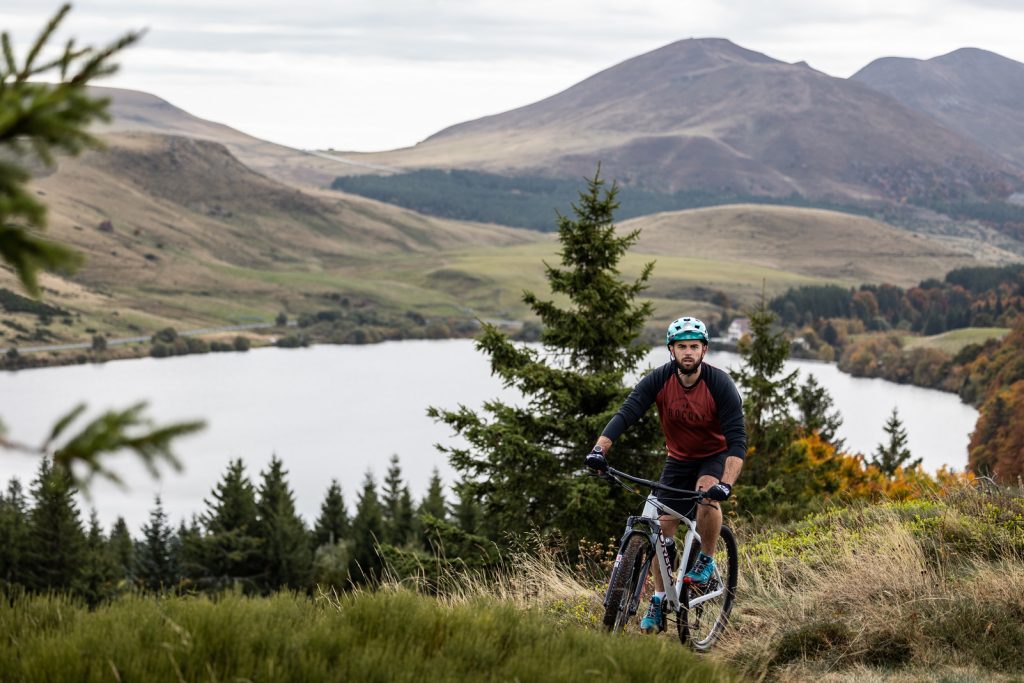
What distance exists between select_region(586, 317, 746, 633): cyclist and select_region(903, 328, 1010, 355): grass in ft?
603

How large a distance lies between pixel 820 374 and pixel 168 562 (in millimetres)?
137981

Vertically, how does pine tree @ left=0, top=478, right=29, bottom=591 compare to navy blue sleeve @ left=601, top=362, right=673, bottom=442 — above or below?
below

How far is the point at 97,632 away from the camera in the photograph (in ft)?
14.8

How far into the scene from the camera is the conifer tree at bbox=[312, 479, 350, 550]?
78875mm

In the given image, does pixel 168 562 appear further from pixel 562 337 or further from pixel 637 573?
pixel 637 573

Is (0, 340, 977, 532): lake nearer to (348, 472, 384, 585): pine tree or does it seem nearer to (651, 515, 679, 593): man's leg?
(348, 472, 384, 585): pine tree

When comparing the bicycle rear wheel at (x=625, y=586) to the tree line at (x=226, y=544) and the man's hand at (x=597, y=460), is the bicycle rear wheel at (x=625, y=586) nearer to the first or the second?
the man's hand at (x=597, y=460)

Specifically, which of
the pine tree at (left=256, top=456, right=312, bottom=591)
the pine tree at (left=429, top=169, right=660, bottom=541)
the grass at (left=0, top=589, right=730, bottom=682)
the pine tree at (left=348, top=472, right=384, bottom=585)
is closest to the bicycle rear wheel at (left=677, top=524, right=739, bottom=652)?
the grass at (left=0, top=589, right=730, bottom=682)

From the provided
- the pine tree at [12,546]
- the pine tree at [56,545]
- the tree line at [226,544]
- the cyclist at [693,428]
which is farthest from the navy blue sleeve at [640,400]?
the pine tree at [12,546]

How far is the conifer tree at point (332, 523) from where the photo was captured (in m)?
78.9

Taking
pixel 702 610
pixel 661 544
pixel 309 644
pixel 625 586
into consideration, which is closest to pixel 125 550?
pixel 702 610

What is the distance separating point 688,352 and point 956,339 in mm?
196998

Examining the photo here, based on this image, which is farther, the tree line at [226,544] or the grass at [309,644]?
the tree line at [226,544]

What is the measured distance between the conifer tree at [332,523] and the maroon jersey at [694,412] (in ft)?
242
